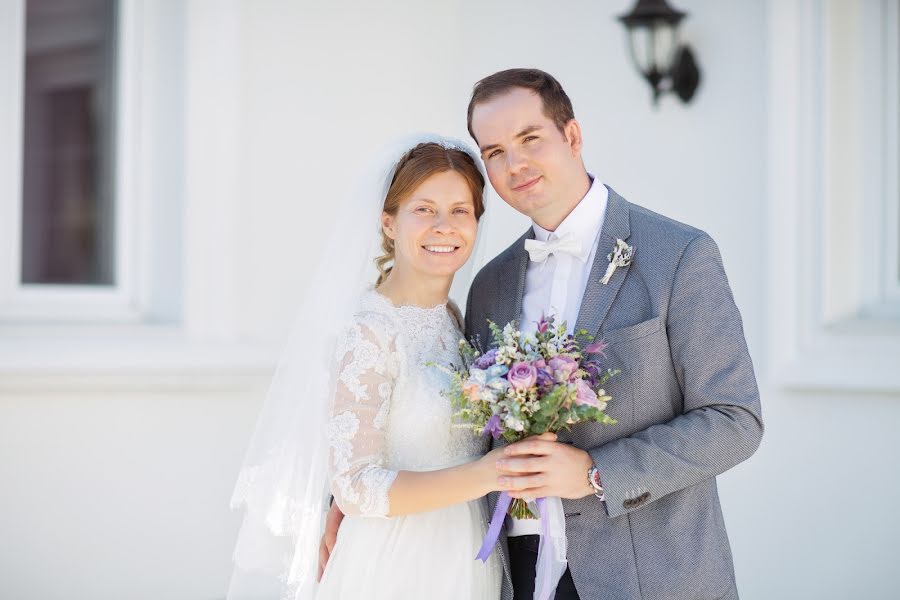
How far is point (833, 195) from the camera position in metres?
4.42

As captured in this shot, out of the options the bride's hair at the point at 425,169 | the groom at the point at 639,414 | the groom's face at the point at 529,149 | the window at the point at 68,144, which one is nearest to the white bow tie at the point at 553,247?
the groom at the point at 639,414

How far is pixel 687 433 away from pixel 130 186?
3.08m

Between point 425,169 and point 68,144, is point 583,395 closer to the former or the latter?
point 425,169

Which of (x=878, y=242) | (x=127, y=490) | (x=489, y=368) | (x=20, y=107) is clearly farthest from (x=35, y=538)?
A: (x=878, y=242)

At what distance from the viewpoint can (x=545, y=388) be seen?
8.08 feet

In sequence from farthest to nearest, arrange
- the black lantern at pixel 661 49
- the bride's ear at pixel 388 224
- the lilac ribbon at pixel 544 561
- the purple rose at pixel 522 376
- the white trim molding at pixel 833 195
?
the black lantern at pixel 661 49
the white trim molding at pixel 833 195
the bride's ear at pixel 388 224
the lilac ribbon at pixel 544 561
the purple rose at pixel 522 376

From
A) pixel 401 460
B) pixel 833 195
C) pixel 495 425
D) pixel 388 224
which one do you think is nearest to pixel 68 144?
pixel 388 224

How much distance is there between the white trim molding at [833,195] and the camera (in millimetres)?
4328

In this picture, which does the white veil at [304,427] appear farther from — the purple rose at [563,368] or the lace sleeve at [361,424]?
the purple rose at [563,368]

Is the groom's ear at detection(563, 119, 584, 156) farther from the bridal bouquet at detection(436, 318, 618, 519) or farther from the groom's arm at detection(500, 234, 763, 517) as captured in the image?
the bridal bouquet at detection(436, 318, 618, 519)

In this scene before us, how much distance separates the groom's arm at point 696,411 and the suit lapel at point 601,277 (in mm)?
170

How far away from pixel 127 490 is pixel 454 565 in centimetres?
217

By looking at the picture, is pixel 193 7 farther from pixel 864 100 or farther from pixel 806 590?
pixel 806 590

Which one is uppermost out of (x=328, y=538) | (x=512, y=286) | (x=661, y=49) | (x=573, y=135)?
(x=661, y=49)
